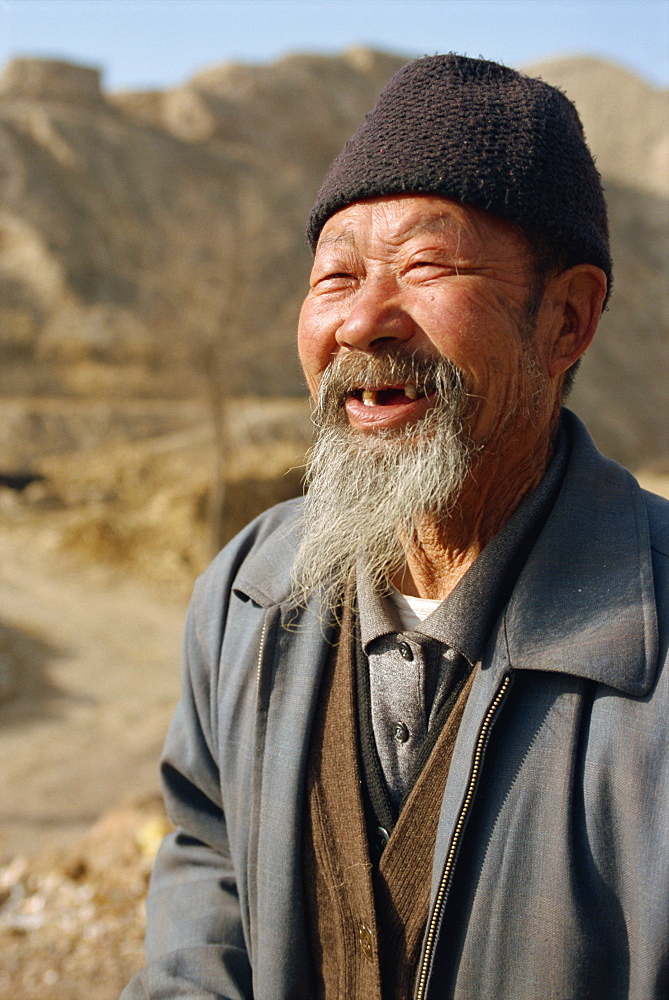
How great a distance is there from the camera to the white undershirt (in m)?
1.50

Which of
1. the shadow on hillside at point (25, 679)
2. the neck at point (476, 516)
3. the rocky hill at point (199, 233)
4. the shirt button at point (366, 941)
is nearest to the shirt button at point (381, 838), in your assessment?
the shirt button at point (366, 941)

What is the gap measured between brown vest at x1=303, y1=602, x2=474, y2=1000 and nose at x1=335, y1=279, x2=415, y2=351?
0.61 meters

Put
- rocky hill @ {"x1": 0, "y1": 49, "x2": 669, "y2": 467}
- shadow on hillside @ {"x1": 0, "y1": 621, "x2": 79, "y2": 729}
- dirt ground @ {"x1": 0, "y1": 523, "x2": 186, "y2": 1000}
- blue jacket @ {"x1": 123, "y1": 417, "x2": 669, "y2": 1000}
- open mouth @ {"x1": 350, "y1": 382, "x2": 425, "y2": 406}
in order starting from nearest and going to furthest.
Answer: blue jacket @ {"x1": 123, "y1": 417, "x2": 669, "y2": 1000} → open mouth @ {"x1": 350, "y1": 382, "x2": 425, "y2": 406} → dirt ground @ {"x1": 0, "y1": 523, "x2": 186, "y2": 1000} → shadow on hillside @ {"x1": 0, "y1": 621, "x2": 79, "y2": 729} → rocky hill @ {"x1": 0, "y1": 49, "x2": 669, "y2": 467}

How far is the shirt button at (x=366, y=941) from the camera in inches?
51.3

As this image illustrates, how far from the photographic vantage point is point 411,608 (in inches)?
59.9

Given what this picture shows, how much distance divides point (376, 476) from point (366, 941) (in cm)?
83

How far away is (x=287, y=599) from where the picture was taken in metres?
1.53

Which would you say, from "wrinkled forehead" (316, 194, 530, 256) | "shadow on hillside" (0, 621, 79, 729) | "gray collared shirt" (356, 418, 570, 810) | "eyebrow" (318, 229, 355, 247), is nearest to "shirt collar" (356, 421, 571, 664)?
"gray collared shirt" (356, 418, 570, 810)

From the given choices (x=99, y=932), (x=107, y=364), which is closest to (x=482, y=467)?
(x=99, y=932)

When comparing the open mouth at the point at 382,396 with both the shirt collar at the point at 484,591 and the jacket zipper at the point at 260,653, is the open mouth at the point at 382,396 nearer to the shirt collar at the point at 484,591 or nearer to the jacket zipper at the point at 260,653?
the shirt collar at the point at 484,591

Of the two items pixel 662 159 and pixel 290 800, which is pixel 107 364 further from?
pixel 662 159

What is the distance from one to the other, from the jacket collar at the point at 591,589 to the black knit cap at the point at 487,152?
1.41 ft

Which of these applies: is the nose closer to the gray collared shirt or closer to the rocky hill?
the gray collared shirt

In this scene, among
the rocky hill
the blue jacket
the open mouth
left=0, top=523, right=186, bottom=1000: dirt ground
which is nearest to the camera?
the blue jacket
